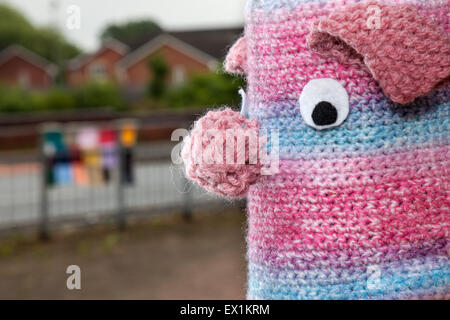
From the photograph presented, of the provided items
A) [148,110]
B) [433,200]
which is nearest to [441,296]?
[433,200]

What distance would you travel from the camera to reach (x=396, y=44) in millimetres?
1053

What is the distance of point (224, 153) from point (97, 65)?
19305 mm

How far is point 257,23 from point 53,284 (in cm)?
403

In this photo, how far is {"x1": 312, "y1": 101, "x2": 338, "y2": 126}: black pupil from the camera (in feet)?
3.72

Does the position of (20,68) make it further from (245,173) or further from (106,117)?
(245,173)

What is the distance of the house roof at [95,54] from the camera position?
16781 millimetres

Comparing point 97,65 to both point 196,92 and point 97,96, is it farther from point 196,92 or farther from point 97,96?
point 196,92

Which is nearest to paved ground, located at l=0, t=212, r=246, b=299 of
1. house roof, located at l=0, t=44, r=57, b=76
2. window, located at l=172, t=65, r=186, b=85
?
window, located at l=172, t=65, r=186, b=85

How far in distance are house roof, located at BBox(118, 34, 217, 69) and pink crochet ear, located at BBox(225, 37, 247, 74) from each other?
1580 cm

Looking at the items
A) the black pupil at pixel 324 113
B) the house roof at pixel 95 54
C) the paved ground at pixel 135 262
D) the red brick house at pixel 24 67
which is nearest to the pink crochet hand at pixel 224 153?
the black pupil at pixel 324 113

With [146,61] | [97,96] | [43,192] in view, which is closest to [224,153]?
[43,192]

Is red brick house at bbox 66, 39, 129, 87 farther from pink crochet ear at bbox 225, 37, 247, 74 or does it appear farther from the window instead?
pink crochet ear at bbox 225, 37, 247, 74

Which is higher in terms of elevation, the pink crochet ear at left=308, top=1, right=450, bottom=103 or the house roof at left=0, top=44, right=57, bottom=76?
the house roof at left=0, top=44, right=57, bottom=76

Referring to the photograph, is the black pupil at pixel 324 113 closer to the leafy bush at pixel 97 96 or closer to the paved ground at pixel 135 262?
the paved ground at pixel 135 262
